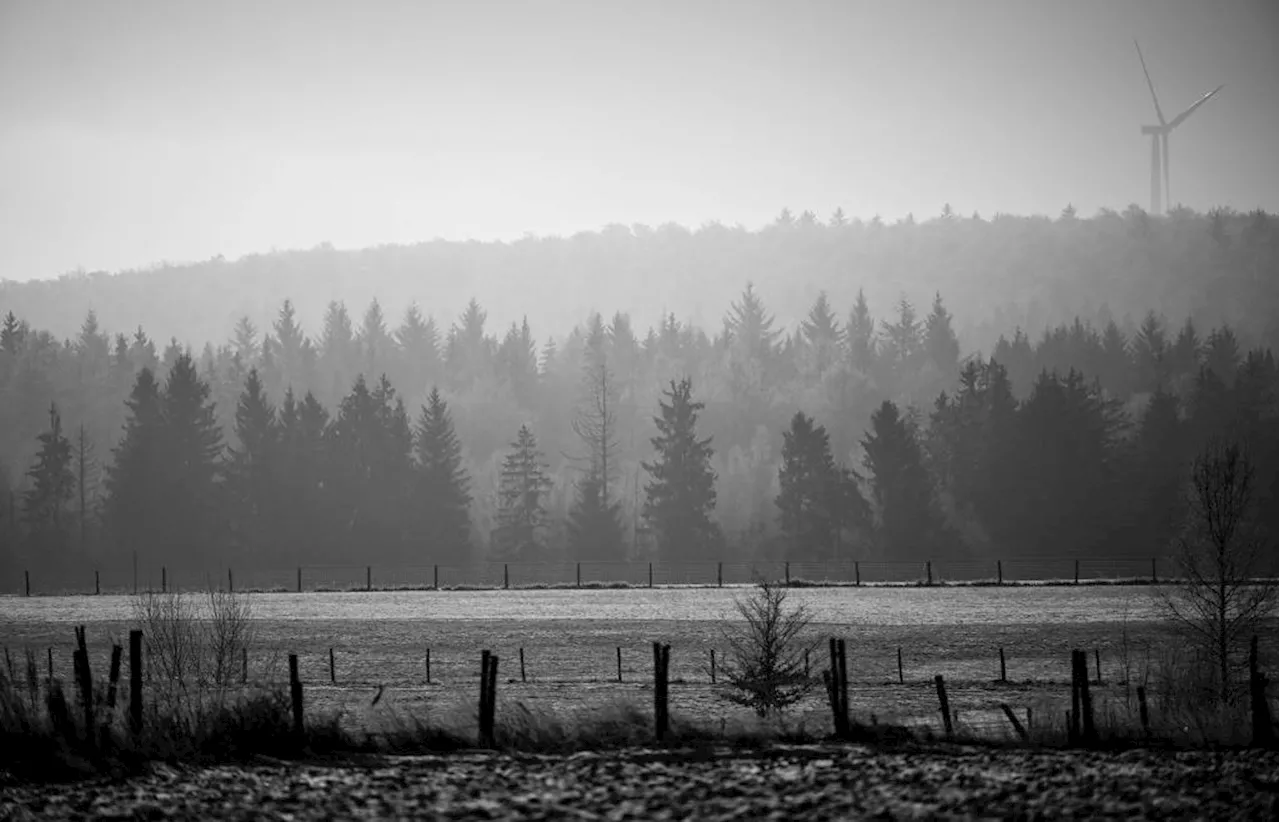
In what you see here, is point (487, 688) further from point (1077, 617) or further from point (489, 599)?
point (489, 599)

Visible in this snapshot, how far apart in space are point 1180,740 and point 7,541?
369ft

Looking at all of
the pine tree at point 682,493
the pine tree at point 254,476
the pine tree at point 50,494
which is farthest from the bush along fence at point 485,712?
the pine tree at point 50,494

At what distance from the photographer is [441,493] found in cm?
10994

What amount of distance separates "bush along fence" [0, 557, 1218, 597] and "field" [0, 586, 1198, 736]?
31.9 ft

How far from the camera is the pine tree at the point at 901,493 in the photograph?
102625 millimetres

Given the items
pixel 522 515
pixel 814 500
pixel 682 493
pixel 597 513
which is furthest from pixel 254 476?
pixel 814 500

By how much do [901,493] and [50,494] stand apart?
77225 mm

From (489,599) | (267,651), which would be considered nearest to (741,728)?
(267,651)

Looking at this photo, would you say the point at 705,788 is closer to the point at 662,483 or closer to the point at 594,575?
the point at 594,575

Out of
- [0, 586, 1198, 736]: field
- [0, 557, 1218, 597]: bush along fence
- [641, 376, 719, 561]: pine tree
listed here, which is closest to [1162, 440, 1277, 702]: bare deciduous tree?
[0, 586, 1198, 736]: field

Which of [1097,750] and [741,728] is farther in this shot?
[741,728]

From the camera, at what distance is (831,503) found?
342ft

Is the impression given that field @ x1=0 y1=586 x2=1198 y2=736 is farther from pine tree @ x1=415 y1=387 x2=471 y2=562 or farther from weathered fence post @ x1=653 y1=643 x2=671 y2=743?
pine tree @ x1=415 y1=387 x2=471 y2=562

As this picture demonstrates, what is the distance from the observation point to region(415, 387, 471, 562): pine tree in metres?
108
